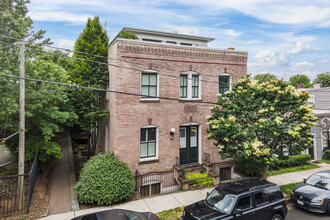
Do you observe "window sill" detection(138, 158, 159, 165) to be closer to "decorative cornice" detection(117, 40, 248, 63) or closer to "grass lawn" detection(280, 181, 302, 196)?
"decorative cornice" detection(117, 40, 248, 63)

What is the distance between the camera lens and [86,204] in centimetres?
972

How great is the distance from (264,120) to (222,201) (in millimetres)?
4166

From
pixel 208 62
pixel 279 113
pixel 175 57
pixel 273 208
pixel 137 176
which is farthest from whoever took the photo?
pixel 208 62

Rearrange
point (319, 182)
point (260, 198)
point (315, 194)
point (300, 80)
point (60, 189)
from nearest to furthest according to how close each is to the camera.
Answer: point (260, 198), point (315, 194), point (319, 182), point (60, 189), point (300, 80)

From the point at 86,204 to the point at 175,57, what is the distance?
30.2 ft

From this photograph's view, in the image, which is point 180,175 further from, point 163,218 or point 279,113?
point 279,113

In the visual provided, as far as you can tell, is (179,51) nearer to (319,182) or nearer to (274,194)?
(274,194)

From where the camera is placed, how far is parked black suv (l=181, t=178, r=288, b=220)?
23.7ft

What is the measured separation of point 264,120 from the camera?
955 cm

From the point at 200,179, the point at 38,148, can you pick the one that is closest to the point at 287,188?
the point at 200,179

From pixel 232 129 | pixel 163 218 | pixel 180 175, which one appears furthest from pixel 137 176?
pixel 232 129

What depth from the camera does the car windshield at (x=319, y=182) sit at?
390 inches

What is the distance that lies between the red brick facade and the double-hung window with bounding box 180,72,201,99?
32cm

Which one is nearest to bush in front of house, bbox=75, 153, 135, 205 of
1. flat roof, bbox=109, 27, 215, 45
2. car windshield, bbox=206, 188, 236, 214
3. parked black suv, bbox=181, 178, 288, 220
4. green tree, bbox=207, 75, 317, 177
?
parked black suv, bbox=181, 178, 288, 220
